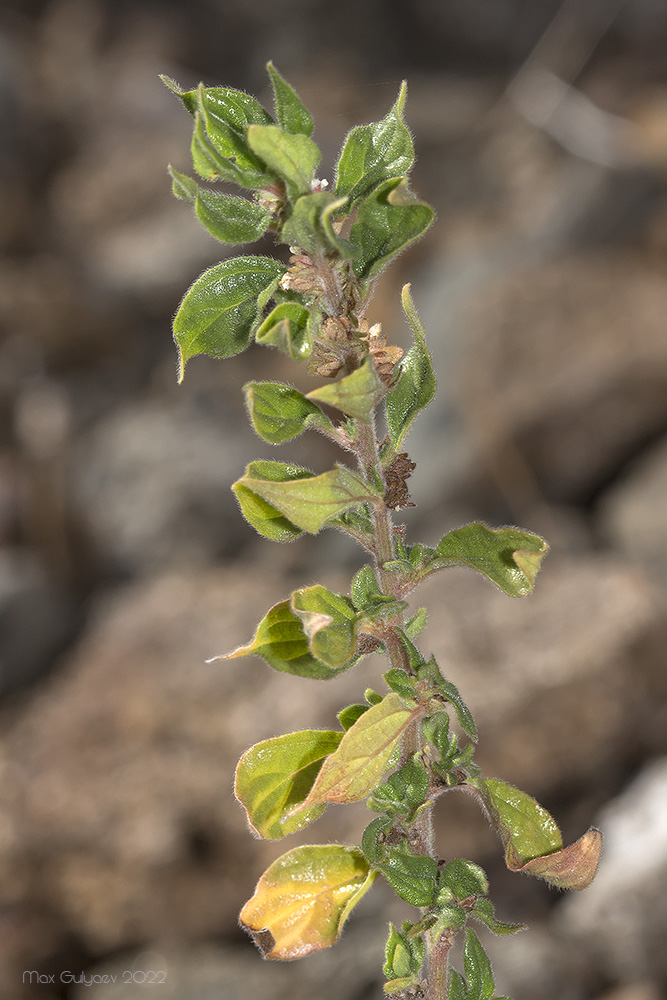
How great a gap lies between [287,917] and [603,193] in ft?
12.3

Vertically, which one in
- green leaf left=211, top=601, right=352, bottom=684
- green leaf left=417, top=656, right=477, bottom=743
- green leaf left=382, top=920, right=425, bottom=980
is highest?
green leaf left=417, top=656, right=477, bottom=743

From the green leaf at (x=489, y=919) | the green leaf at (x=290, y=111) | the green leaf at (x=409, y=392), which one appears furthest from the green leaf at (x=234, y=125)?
the green leaf at (x=489, y=919)

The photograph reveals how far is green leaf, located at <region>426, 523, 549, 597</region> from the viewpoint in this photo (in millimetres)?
516


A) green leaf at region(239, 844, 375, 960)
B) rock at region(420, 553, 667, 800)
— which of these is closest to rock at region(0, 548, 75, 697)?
rock at region(420, 553, 667, 800)

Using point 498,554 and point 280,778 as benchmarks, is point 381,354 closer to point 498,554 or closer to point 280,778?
point 498,554

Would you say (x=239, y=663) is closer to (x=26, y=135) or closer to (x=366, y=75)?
(x=26, y=135)

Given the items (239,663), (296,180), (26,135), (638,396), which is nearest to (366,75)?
(26,135)

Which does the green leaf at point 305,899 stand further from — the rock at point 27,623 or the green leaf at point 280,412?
the rock at point 27,623

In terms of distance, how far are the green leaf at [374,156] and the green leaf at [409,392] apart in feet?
0.22

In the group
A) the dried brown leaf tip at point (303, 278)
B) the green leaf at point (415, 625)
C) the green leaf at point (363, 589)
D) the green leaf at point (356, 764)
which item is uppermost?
the dried brown leaf tip at point (303, 278)

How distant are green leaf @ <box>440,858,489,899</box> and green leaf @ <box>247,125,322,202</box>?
1.37ft

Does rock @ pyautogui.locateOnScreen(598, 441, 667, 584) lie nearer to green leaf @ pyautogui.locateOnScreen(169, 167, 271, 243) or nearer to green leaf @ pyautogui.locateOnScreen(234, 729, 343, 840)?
green leaf @ pyautogui.locateOnScreen(234, 729, 343, 840)

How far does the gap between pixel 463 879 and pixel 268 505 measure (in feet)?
0.88

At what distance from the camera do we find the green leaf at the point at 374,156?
50cm
